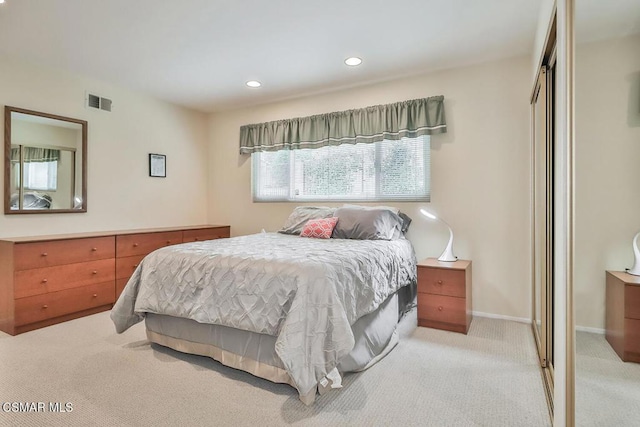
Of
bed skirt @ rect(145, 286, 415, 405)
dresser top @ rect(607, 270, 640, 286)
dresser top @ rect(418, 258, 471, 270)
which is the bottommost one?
bed skirt @ rect(145, 286, 415, 405)

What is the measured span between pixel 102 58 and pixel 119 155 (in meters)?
1.17

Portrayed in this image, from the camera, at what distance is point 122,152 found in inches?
163

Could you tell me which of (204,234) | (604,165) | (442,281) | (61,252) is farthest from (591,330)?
(204,234)

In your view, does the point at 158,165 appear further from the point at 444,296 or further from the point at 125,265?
the point at 444,296

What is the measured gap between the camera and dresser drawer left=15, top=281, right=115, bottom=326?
296 centimetres

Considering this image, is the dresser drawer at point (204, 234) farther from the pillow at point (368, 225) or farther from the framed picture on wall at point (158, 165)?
the pillow at point (368, 225)

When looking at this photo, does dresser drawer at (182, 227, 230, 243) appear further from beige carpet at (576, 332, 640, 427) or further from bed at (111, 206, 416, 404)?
beige carpet at (576, 332, 640, 427)

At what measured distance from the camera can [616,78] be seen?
1232 millimetres

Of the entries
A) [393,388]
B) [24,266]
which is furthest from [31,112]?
[393,388]

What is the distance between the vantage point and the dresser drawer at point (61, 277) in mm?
2961

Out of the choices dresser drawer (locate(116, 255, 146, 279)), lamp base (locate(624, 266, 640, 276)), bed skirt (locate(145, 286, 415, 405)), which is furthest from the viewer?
dresser drawer (locate(116, 255, 146, 279))

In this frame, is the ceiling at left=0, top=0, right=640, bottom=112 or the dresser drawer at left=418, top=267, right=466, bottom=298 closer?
the ceiling at left=0, top=0, right=640, bottom=112

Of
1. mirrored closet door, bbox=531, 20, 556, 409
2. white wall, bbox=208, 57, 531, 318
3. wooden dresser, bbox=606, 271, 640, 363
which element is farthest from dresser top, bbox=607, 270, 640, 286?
white wall, bbox=208, 57, 531, 318
